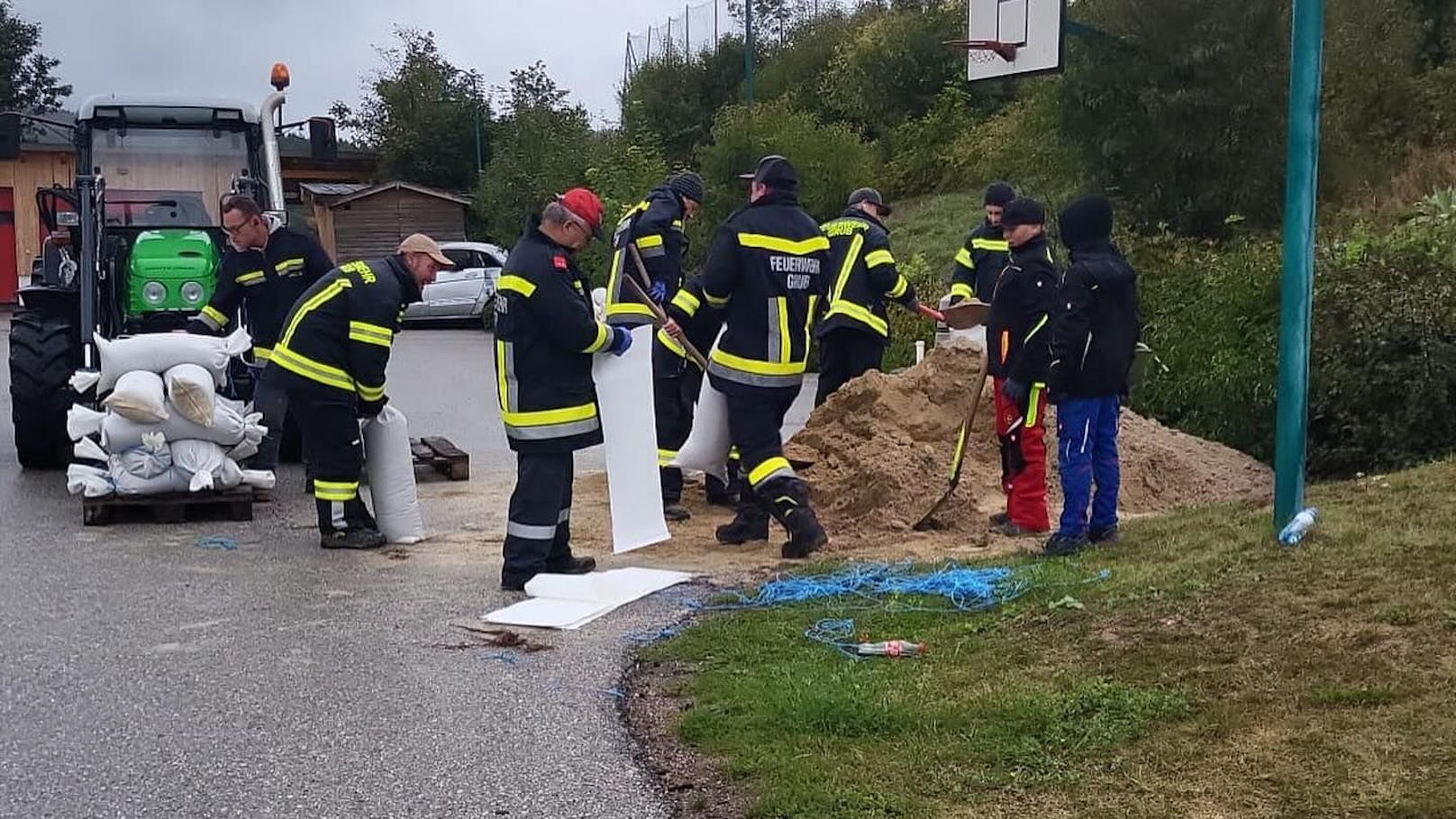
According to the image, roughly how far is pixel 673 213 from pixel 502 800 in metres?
5.46

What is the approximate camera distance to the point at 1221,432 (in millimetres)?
11047

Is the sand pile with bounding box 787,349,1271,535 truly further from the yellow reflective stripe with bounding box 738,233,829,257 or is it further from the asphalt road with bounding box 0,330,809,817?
the asphalt road with bounding box 0,330,809,817

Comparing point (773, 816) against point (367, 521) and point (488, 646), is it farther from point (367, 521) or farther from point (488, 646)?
point (367, 521)

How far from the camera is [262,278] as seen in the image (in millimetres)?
10359

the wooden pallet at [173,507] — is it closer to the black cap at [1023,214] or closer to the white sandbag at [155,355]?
the white sandbag at [155,355]

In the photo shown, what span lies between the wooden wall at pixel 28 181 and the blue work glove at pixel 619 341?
32403 millimetres

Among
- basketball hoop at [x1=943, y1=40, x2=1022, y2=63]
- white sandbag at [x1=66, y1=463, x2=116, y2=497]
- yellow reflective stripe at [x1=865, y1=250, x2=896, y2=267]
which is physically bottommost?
white sandbag at [x1=66, y1=463, x2=116, y2=497]

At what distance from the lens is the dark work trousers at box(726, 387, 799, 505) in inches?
319

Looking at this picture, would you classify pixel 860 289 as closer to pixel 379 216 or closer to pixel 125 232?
pixel 125 232

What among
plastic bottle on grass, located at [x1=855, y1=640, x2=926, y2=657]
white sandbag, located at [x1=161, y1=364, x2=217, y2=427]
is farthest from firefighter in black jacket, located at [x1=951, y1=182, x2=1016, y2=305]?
plastic bottle on grass, located at [x1=855, y1=640, x2=926, y2=657]

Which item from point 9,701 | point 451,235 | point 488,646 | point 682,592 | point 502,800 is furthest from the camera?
point 451,235

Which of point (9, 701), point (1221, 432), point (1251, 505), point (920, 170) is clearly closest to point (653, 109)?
point (920, 170)

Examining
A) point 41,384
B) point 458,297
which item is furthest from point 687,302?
point 458,297

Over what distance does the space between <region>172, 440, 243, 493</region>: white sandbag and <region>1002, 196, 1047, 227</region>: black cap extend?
16.7 feet
